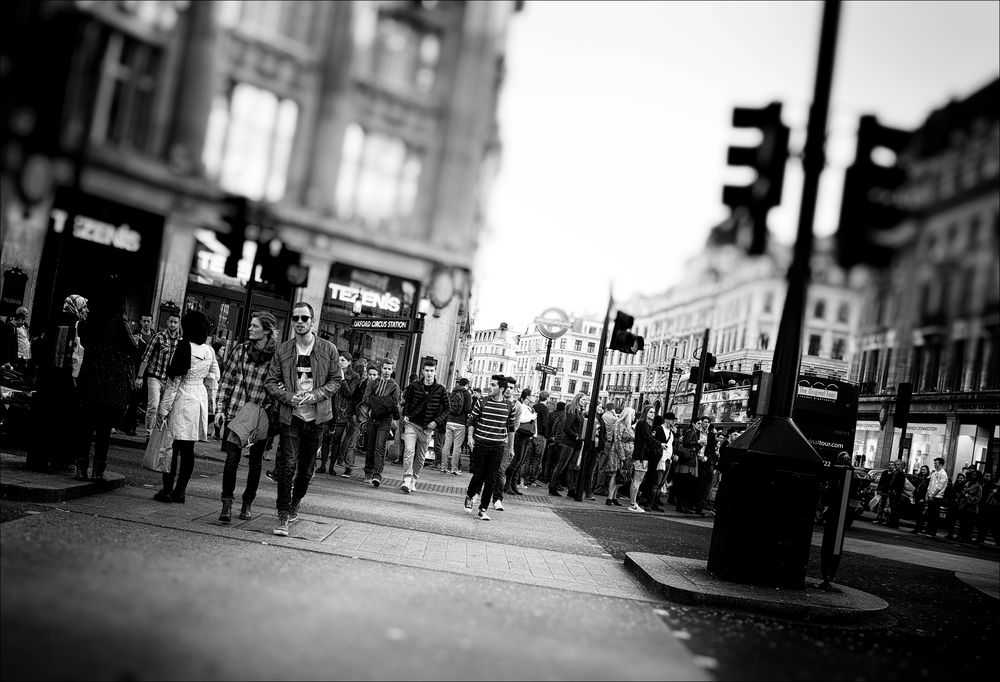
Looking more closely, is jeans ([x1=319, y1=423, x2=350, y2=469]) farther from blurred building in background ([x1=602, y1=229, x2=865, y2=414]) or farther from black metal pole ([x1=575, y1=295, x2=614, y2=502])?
blurred building in background ([x1=602, y1=229, x2=865, y2=414])

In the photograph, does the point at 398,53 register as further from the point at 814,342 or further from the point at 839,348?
the point at 814,342

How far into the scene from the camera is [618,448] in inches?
707

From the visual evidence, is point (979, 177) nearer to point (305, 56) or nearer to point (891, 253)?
point (891, 253)

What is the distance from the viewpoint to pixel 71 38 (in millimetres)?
2934

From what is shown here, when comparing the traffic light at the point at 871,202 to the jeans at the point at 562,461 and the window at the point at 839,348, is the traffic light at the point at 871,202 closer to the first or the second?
the window at the point at 839,348

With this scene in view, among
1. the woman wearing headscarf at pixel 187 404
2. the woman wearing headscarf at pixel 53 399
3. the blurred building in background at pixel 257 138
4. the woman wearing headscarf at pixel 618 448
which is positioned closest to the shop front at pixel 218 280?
the blurred building in background at pixel 257 138

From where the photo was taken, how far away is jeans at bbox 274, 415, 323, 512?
26.9ft

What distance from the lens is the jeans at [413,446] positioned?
45.1ft

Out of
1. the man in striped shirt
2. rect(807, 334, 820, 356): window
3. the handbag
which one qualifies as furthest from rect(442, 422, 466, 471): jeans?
rect(807, 334, 820, 356): window

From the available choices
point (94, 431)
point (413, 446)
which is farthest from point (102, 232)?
point (413, 446)

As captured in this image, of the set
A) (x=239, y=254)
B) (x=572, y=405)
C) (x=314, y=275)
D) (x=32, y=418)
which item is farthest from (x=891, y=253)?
(x=572, y=405)

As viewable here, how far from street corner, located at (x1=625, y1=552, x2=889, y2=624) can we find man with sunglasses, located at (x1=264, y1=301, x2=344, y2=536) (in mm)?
3106

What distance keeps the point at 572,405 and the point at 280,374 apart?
10.5 m

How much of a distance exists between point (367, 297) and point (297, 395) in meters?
4.48
